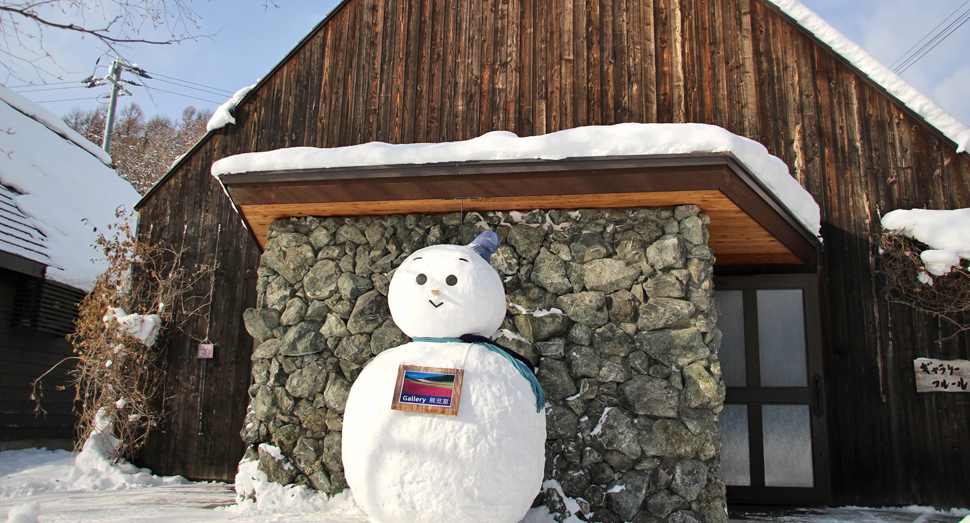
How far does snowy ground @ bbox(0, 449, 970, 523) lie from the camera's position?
12.0 ft

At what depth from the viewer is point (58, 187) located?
8.84 metres

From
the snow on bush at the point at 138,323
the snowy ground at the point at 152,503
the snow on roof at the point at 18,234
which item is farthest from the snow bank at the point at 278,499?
the snow on roof at the point at 18,234

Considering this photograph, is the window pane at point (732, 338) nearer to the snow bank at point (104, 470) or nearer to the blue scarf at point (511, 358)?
the blue scarf at point (511, 358)

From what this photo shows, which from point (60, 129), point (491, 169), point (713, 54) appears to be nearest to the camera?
point (491, 169)

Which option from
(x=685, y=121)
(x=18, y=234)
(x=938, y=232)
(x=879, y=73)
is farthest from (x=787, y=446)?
(x=18, y=234)

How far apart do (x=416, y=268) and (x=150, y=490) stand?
3.91 m

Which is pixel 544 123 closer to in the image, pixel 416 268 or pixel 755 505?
pixel 416 268

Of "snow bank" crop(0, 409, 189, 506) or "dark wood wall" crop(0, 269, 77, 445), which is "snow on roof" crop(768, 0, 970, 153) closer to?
"snow bank" crop(0, 409, 189, 506)

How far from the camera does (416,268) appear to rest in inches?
123

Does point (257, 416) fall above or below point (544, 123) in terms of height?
below

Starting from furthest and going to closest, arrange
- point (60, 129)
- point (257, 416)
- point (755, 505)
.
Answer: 1. point (60, 129)
2. point (755, 505)
3. point (257, 416)

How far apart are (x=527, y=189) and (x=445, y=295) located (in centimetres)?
103

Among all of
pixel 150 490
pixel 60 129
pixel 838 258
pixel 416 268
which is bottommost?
pixel 150 490

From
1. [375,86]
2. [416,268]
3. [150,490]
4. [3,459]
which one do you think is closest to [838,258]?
[416,268]
